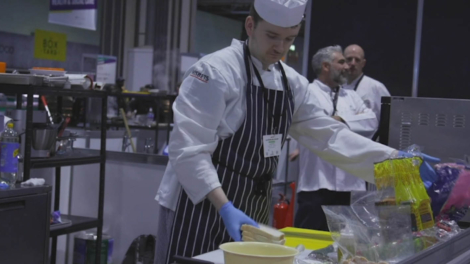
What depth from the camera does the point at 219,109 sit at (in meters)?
1.94

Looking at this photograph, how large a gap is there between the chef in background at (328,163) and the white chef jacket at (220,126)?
5.52ft

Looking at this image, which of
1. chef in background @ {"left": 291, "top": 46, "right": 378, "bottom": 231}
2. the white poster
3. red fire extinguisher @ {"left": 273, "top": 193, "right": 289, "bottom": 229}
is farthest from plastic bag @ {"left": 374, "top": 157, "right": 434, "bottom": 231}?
the white poster

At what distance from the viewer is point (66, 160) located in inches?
151

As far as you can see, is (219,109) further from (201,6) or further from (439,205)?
(201,6)

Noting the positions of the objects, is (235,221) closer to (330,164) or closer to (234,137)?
(234,137)

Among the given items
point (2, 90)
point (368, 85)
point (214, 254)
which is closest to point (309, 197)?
point (368, 85)

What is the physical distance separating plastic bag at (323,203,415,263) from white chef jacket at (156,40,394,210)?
1.49 ft

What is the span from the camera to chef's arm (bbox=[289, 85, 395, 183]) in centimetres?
221

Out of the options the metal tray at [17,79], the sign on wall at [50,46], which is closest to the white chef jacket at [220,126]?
the metal tray at [17,79]

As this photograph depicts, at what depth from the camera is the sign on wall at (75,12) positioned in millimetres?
8523

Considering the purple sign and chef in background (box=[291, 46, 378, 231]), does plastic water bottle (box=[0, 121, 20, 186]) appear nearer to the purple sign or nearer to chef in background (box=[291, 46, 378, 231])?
chef in background (box=[291, 46, 378, 231])

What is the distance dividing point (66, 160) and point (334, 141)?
6.78 feet

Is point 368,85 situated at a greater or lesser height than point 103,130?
greater

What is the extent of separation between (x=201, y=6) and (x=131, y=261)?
12.5 m
